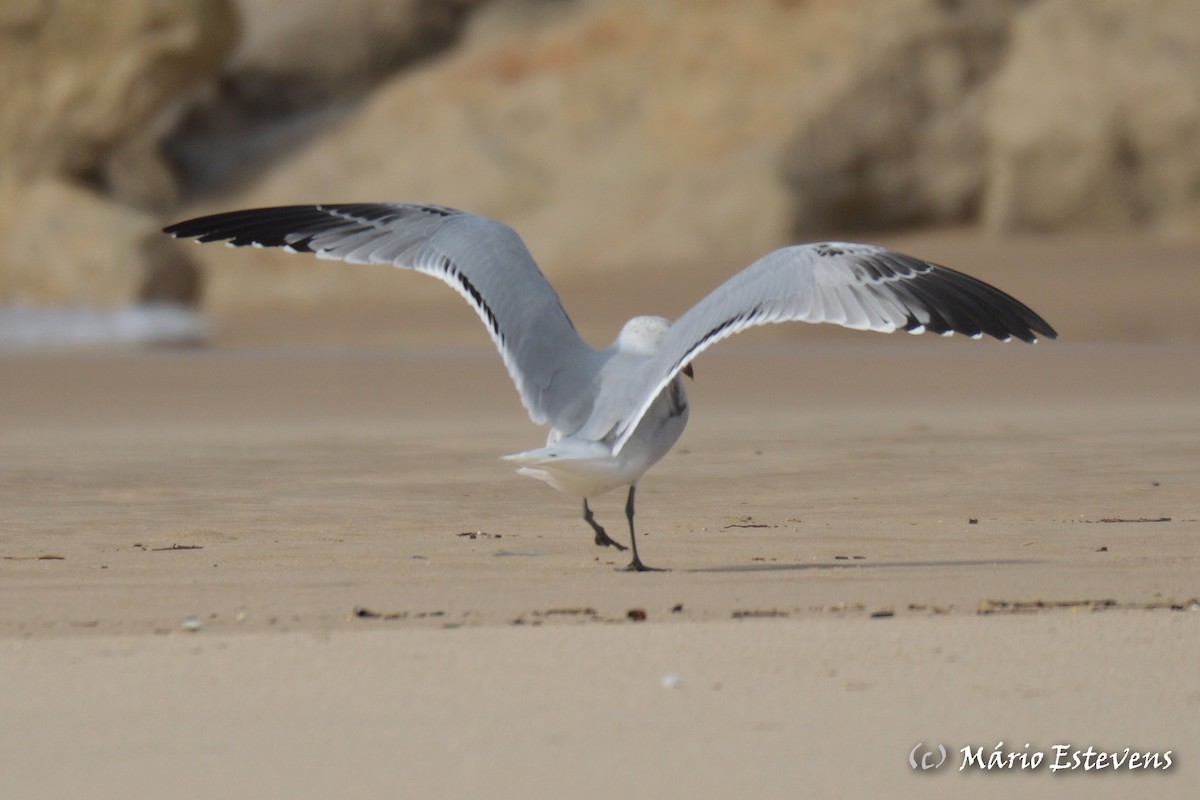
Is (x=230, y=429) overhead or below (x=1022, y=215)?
below

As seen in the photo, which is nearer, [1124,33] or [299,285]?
[1124,33]

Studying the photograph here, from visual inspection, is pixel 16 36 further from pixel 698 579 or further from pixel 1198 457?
pixel 698 579

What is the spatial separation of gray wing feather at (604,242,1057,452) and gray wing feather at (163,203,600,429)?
0.86 feet

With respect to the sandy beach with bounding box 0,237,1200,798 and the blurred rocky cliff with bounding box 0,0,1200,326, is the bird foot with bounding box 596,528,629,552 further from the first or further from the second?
the blurred rocky cliff with bounding box 0,0,1200,326

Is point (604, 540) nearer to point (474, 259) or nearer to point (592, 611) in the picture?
point (474, 259)

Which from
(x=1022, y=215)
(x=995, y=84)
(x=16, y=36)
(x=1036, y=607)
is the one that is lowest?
(x=1036, y=607)

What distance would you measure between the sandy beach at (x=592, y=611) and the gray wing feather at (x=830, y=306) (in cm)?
59

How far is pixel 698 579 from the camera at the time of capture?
5719 millimetres

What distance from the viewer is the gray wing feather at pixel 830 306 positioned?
17.3 feet

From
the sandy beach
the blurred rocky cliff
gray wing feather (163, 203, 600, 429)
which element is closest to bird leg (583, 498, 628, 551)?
the sandy beach

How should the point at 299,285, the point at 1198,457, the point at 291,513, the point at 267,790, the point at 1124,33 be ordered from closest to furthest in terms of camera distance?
the point at 267,790 → the point at 291,513 → the point at 1198,457 → the point at 1124,33 → the point at 299,285

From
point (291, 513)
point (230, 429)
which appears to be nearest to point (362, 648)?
point (291, 513)

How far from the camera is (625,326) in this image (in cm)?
586

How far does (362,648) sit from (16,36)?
22750mm
